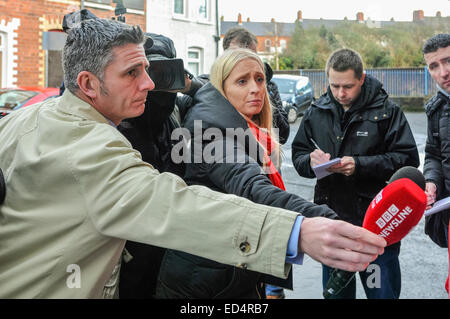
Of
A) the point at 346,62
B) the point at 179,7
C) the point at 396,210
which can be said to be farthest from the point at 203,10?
the point at 396,210

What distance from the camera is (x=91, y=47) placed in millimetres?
1646

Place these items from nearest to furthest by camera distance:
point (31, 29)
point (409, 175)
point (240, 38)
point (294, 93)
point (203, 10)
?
1. point (409, 175)
2. point (240, 38)
3. point (31, 29)
4. point (294, 93)
5. point (203, 10)

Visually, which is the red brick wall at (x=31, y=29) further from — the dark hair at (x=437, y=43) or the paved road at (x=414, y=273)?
the dark hair at (x=437, y=43)

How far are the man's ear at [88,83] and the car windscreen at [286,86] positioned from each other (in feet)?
54.6

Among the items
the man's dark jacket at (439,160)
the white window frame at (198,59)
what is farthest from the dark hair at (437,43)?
the white window frame at (198,59)

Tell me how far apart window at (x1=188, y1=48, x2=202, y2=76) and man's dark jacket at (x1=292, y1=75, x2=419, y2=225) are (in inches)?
711

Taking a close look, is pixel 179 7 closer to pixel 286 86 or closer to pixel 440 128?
pixel 286 86

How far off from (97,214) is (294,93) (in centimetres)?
1710

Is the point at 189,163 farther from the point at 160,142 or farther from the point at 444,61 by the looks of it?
the point at 444,61

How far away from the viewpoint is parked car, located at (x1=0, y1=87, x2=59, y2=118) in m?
9.10

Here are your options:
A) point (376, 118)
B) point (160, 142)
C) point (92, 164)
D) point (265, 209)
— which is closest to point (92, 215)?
point (92, 164)

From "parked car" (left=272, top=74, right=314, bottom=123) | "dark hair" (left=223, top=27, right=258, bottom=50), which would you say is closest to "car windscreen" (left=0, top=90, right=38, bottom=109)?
"dark hair" (left=223, top=27, right=258, bottom=50)
